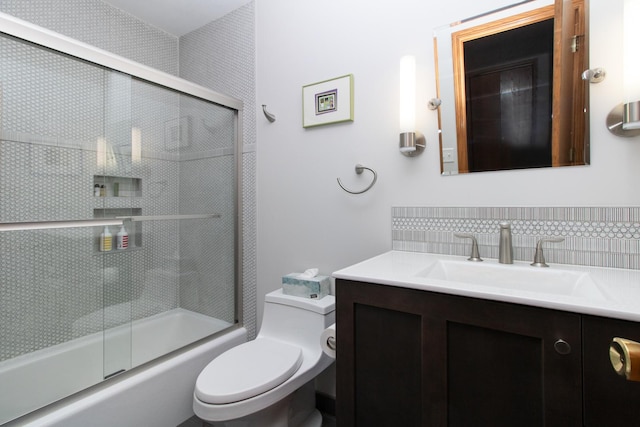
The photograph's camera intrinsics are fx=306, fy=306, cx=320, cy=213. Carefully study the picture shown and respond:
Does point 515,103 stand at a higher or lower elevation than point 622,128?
higher

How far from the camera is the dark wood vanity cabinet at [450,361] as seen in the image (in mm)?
652

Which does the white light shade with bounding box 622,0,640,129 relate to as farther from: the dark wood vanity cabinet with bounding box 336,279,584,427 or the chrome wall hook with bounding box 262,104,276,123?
the chrome wall hook with bounding box 262,104,276,123

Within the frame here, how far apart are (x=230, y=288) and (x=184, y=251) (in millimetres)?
363

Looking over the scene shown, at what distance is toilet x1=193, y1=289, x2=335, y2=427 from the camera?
3.51 feet

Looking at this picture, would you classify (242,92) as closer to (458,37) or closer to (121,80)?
(121,80)

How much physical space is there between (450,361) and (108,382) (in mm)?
1382

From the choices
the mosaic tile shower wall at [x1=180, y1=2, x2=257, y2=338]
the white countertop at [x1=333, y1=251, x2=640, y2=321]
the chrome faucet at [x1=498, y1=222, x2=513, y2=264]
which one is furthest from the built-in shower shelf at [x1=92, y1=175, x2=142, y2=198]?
the chrome faucet at [x1=498, y1=222, x2=513, y2=264]

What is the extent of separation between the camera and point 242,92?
1957 millimetres

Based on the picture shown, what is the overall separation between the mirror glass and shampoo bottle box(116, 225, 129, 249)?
60.0 inches

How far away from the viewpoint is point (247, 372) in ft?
3.90

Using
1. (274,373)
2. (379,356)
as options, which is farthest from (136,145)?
(379,356)

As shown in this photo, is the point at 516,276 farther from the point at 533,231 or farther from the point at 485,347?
the point at 485,347

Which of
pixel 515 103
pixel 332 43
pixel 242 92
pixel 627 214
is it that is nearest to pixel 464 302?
pixel 627 214

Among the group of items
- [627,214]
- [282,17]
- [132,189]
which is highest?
[282,17]
